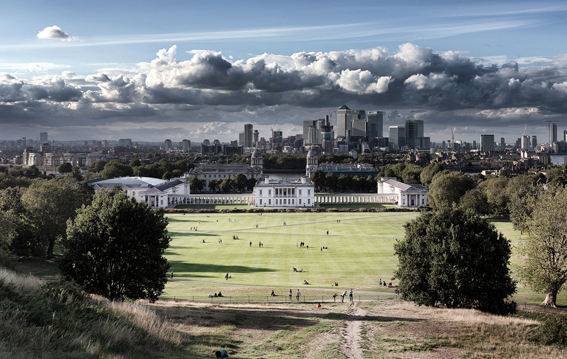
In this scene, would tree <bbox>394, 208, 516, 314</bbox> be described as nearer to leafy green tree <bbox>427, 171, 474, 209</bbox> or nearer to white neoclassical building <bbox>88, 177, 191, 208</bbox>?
leafy green tree <bbox>427, 171, 474, 209</bbox>

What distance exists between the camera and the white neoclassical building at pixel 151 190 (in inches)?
4980

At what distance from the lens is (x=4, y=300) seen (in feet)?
53.9

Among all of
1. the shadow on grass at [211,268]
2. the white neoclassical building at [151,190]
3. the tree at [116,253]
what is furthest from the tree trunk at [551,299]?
the white neoclassical building at [151,190]

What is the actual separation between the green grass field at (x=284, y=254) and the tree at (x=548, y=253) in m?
2.79

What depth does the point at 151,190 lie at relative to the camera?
12675 cm

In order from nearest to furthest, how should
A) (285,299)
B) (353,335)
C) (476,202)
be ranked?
(353,335) → (285,299) → (476,202)

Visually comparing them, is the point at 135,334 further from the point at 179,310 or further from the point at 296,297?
the point at 296,297

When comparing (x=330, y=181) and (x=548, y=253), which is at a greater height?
(x=330, y=181)

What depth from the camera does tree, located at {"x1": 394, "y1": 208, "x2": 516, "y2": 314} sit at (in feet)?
99.0

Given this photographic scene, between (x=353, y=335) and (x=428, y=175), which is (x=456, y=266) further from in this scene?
(x=428, y=175)

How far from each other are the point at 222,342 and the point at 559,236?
2997 centimetres

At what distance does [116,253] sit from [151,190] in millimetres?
100936

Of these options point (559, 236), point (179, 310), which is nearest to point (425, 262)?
point (559, 236)

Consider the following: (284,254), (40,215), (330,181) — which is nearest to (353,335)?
(284,254)
